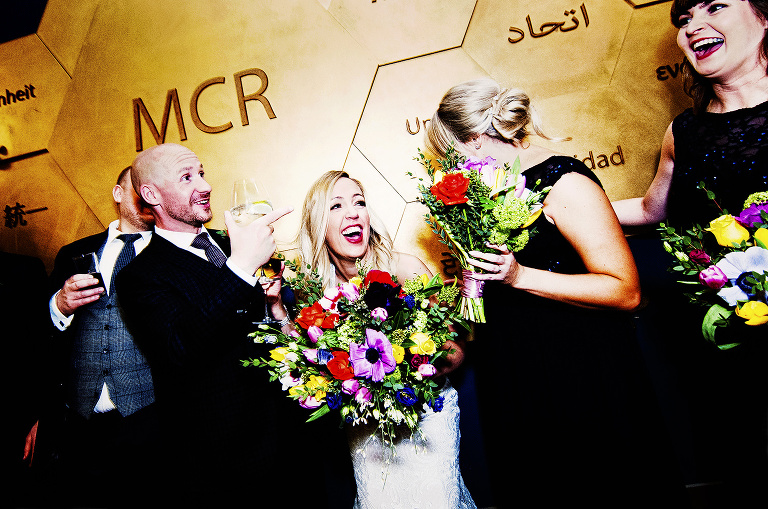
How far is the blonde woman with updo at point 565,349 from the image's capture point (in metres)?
1.46

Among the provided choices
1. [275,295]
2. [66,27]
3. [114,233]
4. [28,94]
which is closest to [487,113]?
[275,295]

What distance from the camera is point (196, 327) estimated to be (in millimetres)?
1531

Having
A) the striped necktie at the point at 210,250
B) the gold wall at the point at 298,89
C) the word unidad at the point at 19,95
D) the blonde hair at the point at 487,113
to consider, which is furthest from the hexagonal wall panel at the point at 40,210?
the blonde hair at the point at 487,113

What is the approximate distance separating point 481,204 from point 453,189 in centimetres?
10

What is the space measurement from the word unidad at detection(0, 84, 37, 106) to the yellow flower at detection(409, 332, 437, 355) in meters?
3.14

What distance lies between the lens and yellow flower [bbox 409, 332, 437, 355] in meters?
1.37

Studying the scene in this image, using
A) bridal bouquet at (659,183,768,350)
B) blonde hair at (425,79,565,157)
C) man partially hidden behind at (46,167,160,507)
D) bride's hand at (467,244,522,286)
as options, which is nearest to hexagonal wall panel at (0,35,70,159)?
man partially hidden behind at (46,167,160,507)

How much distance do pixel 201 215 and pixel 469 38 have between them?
1649 millimetres

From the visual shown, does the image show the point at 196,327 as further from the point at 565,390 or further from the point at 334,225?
the point at 565,390

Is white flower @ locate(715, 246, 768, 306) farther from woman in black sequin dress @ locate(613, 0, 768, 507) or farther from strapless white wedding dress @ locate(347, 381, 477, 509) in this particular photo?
strapless white wedding dress @ locate(347, 381, 477, 509)

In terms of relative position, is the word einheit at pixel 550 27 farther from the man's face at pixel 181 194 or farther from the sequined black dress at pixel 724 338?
the man's face at pixel 181 194

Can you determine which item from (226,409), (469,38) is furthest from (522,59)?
(226,409)

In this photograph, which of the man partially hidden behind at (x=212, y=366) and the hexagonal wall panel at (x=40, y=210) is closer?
the man partially hidden behind at (x=212, y=366)

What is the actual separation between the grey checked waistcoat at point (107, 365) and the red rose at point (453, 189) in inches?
61.4
